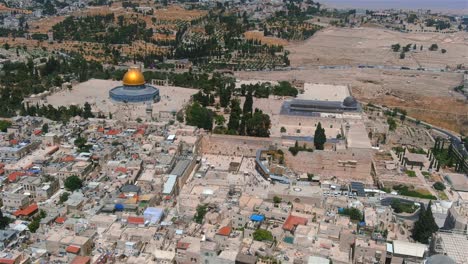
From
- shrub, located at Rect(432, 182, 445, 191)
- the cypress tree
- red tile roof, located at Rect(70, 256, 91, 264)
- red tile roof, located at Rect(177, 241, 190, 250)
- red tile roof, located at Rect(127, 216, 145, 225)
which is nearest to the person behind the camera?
red tile roof, located at Rect(70, 256, 91, 264)

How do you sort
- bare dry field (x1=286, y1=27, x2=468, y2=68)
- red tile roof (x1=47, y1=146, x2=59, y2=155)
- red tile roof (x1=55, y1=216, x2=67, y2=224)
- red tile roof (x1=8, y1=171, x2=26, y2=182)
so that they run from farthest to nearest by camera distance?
bare dry field (x1=286, y1=27, x2=468, y2=68)
red tile roof (x1=47, y1=146, x2=59, y2=155)
red tile roof (x1=8, y1=171, x2=26, y2=182)
red tile roof (x1=55, y1=216, x2=67, y2=224)

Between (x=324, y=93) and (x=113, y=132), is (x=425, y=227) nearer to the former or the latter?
(x=113, y=132)

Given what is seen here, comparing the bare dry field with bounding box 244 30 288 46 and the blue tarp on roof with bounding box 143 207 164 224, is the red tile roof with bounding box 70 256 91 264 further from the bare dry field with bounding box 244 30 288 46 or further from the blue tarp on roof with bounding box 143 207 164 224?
the bare dry field with bounding box 244 30 288 46

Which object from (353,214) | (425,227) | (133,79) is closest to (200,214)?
(353,214)

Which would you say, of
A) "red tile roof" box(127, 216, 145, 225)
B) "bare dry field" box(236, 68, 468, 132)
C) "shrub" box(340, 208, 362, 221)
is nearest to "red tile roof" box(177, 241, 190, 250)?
"red tile roof" box(127, 216, 145, 225)

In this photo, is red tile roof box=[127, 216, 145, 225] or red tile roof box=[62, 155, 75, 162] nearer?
red tile roof box=[127, 216, 145, 225]

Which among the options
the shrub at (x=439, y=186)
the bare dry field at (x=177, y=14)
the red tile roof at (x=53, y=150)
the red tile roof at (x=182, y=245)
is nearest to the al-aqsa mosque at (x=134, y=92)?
the red tile roof at (x=53, y=150)
